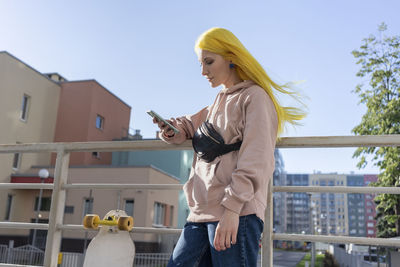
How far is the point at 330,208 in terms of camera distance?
161000mm

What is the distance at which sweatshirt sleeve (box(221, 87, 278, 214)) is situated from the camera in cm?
150

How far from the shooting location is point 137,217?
21.5m

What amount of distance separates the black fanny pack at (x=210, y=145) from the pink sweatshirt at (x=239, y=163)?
0.02 meters

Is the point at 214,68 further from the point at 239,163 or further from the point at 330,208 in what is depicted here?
the point at 330,208

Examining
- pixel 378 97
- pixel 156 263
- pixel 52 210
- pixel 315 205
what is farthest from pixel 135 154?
pixel 315 205

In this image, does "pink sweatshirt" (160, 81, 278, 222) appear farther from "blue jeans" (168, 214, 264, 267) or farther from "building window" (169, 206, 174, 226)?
"building window" (169, 206, 174, 226)

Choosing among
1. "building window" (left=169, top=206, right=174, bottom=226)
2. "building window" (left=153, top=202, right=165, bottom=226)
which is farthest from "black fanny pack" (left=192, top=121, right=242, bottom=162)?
"building window" (left=169, top=206, right=174, bottom=226)

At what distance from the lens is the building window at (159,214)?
23.6 m

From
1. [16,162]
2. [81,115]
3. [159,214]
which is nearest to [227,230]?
[159,214]

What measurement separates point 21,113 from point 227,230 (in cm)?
2434

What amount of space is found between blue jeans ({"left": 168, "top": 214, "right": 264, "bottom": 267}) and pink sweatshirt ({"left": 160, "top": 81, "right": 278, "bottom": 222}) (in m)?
0.04

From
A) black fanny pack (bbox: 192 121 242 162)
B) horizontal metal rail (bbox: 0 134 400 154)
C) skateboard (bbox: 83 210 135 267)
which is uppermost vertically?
horizontal metal rail (bbox: 0 134 400 154)

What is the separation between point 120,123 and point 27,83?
25.5ft

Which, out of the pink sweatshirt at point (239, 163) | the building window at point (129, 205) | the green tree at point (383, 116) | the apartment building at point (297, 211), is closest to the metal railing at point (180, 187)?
the pink sweatshirt at point (239, 163)
